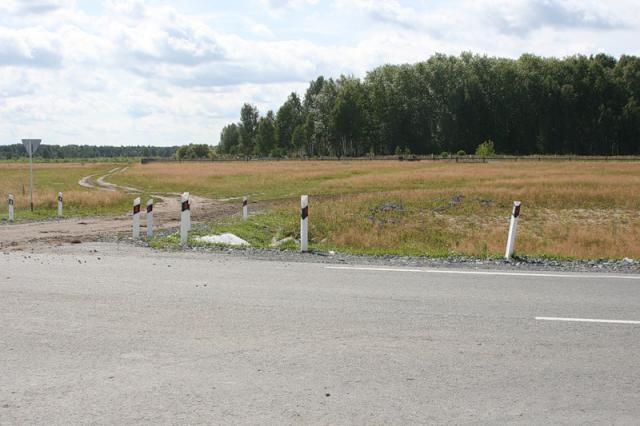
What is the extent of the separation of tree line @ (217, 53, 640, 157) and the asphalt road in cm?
9644

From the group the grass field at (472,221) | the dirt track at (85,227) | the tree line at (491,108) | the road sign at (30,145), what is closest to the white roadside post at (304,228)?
the grass field at (472,221)

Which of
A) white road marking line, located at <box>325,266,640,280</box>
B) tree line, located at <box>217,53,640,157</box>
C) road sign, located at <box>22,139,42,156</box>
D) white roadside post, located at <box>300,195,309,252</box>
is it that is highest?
tree line, located at <box>217,53,640,157</box>

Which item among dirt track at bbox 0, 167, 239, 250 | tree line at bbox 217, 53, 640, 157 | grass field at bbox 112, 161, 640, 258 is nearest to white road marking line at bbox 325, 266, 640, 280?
grass field at bbox 112, 161, 640, 258

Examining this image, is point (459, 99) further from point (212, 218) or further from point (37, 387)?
point (37, 387)

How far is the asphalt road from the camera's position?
4.84m

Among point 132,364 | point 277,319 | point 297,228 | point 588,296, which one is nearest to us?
point 132,364

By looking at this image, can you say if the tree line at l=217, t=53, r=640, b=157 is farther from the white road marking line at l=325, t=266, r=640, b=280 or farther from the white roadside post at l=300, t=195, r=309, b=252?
the white road marking line at l=325, t=266, r=640, b=280

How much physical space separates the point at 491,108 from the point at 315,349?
363 ft

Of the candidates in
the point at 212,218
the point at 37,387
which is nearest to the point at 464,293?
the point at 37,387

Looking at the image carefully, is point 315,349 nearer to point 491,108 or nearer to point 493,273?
point 493,273

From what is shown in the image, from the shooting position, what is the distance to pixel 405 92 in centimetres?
11531

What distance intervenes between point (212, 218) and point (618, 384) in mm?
21419

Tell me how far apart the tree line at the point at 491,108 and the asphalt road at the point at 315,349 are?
9644 centimetres

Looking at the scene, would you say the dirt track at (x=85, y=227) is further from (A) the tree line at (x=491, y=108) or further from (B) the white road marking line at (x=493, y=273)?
(A) the tree line at (x=491, y=108)
